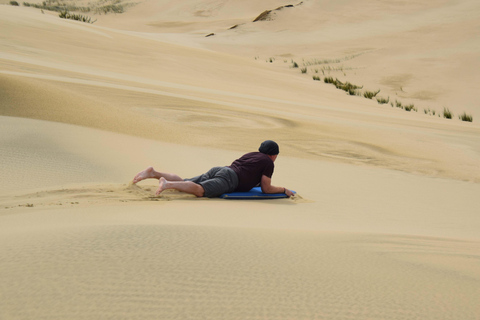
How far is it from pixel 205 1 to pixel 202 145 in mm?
55901

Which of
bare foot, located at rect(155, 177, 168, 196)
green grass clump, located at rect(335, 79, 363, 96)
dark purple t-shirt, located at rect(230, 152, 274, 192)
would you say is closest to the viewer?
bare foot, located at rect(155, 177, 168, 196)

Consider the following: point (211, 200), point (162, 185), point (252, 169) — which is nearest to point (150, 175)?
point (162, 185)

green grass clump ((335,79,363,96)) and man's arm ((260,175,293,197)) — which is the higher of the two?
green grass clump ((335,79,363,96))

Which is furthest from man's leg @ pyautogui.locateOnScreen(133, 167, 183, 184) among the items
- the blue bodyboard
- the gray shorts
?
the blue bodyboard

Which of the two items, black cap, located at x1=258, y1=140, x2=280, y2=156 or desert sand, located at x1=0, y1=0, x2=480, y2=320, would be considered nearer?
desert sand, located at x1=0, y1=0, x2=480, y2=320

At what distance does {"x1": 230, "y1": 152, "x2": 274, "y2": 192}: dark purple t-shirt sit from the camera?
15.4 ft

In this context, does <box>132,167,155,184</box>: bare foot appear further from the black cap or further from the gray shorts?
the black cap

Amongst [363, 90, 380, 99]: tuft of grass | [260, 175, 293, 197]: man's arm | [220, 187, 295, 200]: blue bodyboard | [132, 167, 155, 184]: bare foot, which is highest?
[363, 90, 380, 99]: tuft of grass

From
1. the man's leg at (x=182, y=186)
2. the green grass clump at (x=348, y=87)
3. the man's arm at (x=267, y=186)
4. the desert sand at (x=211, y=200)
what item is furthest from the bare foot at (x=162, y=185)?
the green grass clump at (x=348, y=87)

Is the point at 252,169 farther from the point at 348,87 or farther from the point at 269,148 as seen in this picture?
the point at 348,87

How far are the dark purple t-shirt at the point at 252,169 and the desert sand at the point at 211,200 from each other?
287 millimetres

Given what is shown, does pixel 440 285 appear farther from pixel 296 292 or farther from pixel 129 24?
pixel 129 24

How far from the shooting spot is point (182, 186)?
14.8 feet

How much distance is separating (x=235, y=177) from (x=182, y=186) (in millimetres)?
490
